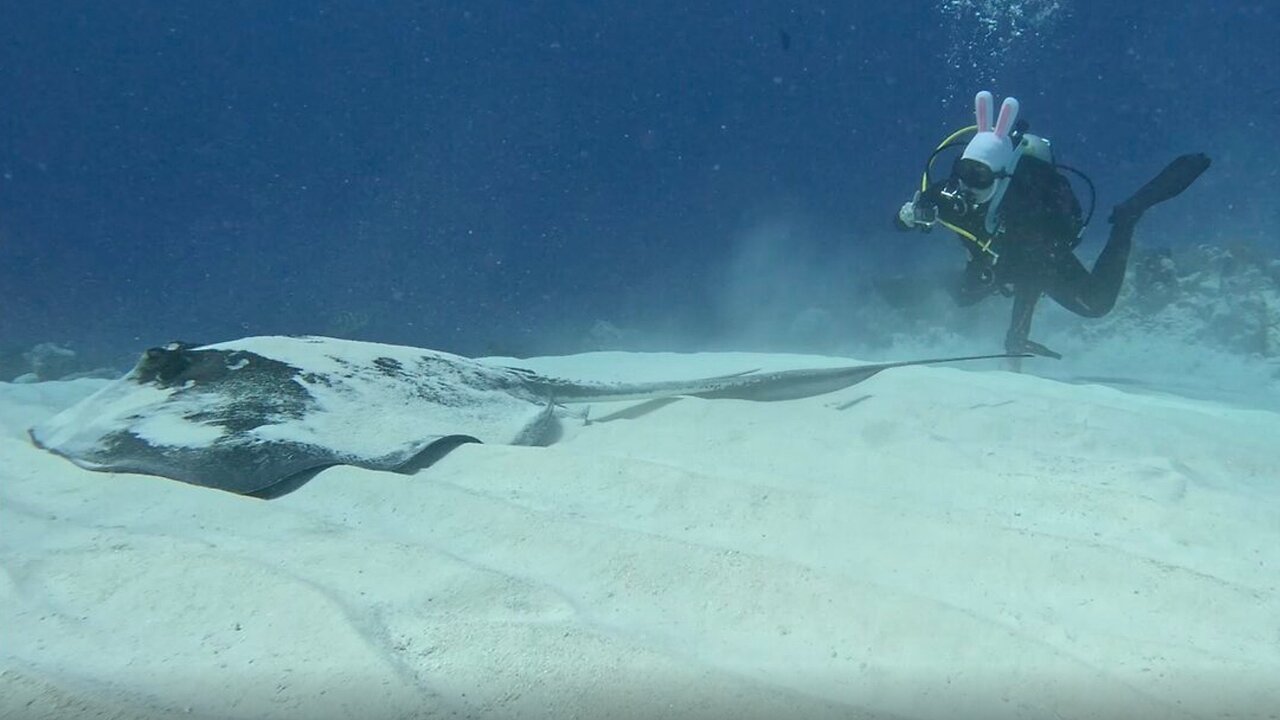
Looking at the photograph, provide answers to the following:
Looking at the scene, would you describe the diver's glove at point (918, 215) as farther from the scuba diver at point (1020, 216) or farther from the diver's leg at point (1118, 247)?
the diver's leg at point (1118, 247)

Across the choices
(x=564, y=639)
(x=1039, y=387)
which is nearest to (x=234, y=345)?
(x=564, y=639)

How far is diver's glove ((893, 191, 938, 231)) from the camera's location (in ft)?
20.3

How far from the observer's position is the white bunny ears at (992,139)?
590 cm

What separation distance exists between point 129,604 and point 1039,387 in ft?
16.4

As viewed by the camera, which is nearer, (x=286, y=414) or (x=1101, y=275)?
(x=286, y=414)

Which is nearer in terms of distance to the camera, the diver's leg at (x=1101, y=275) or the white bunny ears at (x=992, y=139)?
the white bunny ears at (x=992, y=139)

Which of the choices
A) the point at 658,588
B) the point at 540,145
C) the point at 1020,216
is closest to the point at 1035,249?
the point at 1020,216

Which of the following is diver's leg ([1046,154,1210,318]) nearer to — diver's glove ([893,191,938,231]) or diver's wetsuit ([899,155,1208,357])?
diver's wetsuit ([899,155,1208,357])

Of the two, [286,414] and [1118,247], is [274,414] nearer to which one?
[286,414]

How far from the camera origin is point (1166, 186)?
6.78 metres

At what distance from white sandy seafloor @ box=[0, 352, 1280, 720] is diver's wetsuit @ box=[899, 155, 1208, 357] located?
4003 millimetres

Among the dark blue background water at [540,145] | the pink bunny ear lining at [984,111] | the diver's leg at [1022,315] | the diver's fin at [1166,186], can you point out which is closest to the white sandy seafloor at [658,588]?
the pink bunny ear lining at [984,111]

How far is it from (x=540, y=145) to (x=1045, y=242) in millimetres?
16140

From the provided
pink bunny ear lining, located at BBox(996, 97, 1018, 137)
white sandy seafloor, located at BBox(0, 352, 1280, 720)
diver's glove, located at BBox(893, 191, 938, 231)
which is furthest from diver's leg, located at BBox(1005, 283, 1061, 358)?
white sandy seafloor, located at BBox(0, 352, 1280, 720)
